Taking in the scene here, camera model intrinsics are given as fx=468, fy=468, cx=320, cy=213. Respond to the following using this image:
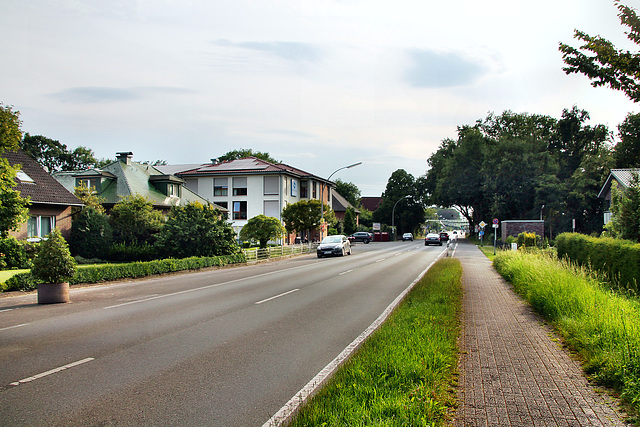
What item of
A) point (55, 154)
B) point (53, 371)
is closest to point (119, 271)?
point (53, 371)

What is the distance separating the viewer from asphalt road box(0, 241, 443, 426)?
492cm

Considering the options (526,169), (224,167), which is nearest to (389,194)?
(526,169)

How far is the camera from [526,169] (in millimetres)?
65688

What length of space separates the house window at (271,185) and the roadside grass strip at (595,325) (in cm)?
4350

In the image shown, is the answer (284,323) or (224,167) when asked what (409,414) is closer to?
(284,323)

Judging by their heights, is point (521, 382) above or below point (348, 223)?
below

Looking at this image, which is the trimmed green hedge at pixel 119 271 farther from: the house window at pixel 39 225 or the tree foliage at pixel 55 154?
the tree foliage at pixel 55 154

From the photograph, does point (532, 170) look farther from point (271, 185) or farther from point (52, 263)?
point (52, 263)

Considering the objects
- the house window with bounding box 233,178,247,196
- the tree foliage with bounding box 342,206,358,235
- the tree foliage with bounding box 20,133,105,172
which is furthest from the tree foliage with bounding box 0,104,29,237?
the tree foliage with bounding box 342,206,358,235

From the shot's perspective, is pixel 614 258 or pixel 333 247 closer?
pixel 614 258

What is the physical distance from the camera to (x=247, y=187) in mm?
55125

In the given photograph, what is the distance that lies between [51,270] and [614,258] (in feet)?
51.0

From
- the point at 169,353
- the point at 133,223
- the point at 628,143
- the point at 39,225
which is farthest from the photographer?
the point at 628,143

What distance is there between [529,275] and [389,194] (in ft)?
271
